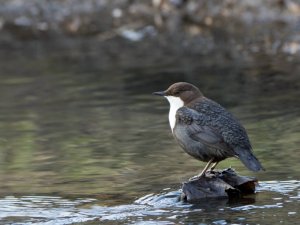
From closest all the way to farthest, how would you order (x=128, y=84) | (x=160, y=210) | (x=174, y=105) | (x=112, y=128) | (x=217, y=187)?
1. (x=160, y=210)
2. (x=217, y=187)
3. (x=174, y=105)
4. (x=112, y=128)
5. (x=128, y=84)

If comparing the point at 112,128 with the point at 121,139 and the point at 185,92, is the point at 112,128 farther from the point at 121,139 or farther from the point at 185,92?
the point at 185,92

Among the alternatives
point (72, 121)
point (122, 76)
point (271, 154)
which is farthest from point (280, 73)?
point (271, 154)

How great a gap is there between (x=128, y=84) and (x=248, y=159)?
23.0 feet

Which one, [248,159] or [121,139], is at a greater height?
[121,139]

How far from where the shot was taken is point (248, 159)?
302 inches

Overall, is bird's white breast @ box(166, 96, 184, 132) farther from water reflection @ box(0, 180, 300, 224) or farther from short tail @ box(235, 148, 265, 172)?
short tail @ box(235, 148, 265, 172)

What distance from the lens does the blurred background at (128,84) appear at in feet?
30.8

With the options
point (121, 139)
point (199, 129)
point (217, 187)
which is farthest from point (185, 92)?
point (121, 139)

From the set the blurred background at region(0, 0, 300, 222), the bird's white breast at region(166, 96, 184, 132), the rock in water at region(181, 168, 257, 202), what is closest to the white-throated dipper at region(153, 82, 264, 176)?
the bird's white breast at region(166, 96, 184, 132)

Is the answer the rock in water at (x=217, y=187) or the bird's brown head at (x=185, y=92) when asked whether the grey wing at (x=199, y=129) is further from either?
the rock in water at (x=217, y=187)

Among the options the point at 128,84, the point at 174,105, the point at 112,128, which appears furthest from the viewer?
the point at 128,84

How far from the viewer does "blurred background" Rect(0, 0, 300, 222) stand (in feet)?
30.8

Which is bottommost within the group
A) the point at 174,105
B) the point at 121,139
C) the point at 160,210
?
the point at 160,210

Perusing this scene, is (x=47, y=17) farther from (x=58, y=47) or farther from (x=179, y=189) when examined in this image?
(x=179, y=189)
